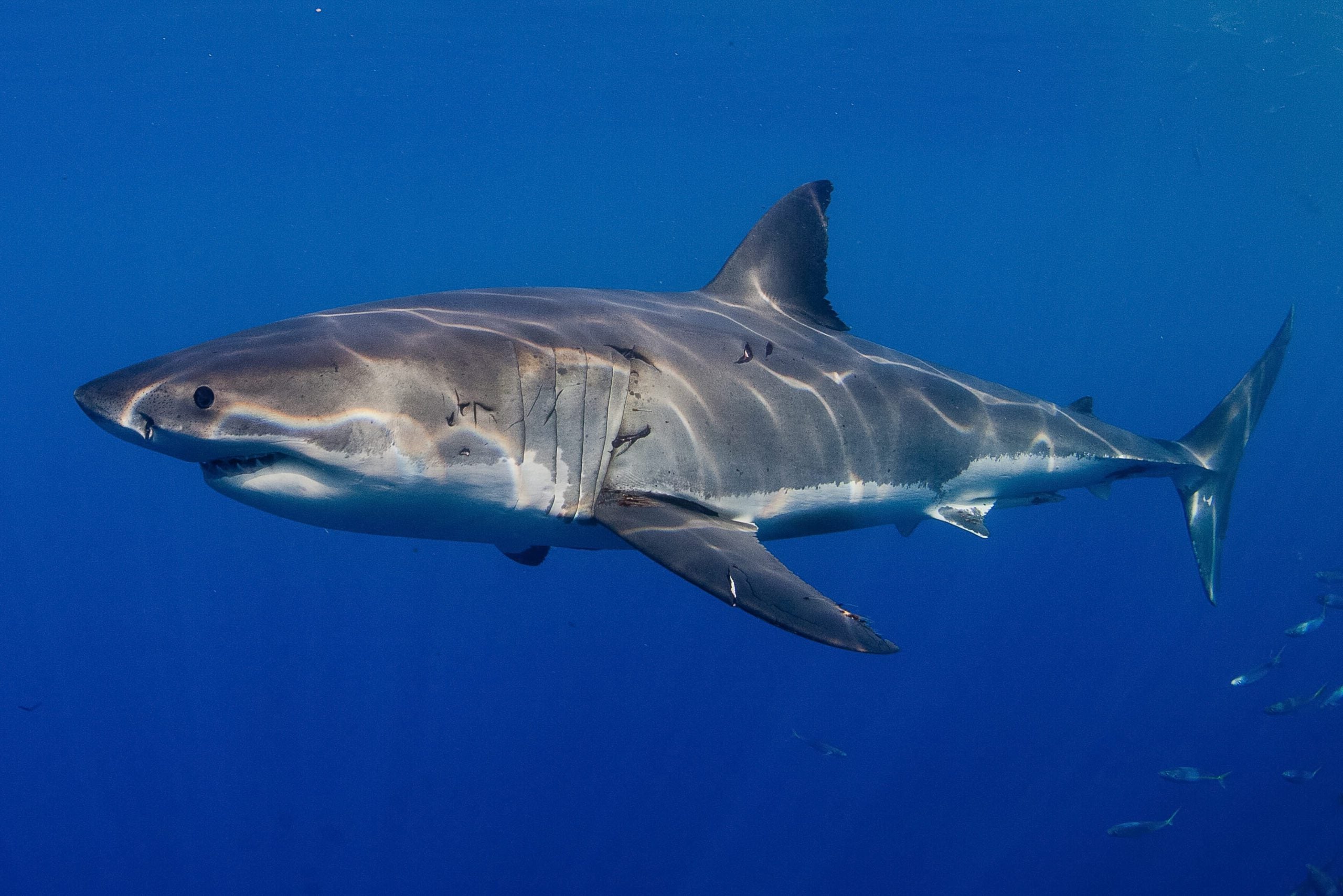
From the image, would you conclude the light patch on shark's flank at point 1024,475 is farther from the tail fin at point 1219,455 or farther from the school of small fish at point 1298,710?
the school of small fish at point 1298,710

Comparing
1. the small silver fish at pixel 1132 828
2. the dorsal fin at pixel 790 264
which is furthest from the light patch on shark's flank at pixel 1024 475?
the small silver fish at pixel 1132 828

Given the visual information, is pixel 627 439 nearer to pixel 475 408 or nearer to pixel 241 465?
pixel 475 408

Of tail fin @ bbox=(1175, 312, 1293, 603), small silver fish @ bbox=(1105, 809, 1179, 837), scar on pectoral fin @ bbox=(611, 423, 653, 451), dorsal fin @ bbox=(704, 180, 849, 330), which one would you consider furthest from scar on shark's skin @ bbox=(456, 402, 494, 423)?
small silver fish @ bbox=(1105, 809, 1179, 837)

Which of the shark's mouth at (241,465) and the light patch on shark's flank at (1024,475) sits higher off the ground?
the shark's mouth at (241,465)

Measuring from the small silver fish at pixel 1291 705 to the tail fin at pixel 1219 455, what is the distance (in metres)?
4.53

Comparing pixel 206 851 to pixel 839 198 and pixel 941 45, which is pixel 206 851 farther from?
pixel 839 198

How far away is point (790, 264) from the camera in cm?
488

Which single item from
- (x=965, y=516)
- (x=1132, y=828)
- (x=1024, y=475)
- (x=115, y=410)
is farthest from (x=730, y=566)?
(x=1132, y=828)

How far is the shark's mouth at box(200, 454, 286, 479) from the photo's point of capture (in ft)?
8.43

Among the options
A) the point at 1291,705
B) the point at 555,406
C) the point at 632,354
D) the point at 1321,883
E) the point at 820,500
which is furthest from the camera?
the point at 1291,705

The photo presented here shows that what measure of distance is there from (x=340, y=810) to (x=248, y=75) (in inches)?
1030

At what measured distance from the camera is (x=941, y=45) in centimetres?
2542

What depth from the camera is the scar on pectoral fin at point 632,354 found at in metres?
3.38

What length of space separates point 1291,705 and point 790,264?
30.4ft
